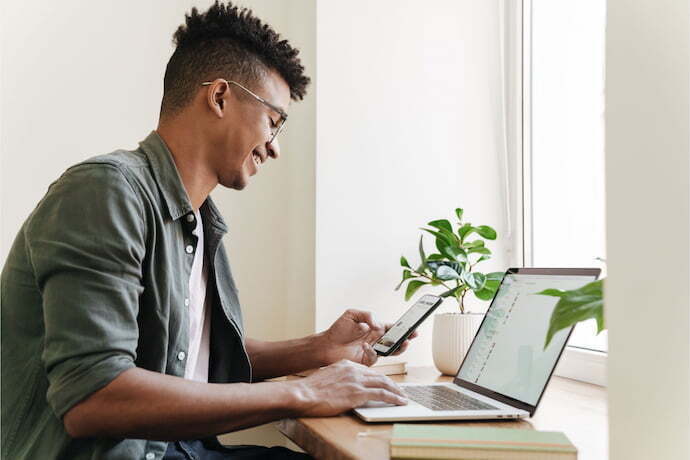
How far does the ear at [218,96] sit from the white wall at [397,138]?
1.62ft

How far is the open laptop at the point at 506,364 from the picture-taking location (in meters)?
1.06

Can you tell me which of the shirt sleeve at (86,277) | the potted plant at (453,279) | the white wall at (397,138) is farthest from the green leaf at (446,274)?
the shirt sleeve at (86,277)

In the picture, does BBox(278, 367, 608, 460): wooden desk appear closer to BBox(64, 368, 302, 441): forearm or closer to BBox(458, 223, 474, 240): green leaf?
BBox(64, 368, 302, 441): forearm

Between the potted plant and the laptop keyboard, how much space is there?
0.23 metres

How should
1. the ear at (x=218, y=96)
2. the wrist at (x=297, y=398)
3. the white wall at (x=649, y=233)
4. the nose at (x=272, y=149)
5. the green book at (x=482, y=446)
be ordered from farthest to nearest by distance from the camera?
the nose at (x=272, y=149), the ear at (x=218, y=96), the wrist at (x=297, y=398), the green book at (x=482, y=446), the white wall at (x=649, y=233)

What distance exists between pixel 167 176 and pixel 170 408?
1.43ft

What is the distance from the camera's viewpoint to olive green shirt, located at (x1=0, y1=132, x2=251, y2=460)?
0.89 metres

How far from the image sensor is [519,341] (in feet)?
3.92

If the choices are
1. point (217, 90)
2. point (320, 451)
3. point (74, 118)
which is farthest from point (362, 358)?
point (74, 118)

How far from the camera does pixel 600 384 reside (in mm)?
1562

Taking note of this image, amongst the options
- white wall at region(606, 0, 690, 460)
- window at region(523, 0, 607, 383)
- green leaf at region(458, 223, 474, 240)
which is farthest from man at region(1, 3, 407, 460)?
window at region(523, 0, 607, 383)

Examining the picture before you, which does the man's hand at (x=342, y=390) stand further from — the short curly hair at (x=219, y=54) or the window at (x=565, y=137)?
the window at (x=565, y=137)

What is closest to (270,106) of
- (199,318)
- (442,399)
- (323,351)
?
(199,318)

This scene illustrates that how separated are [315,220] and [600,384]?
775mm
